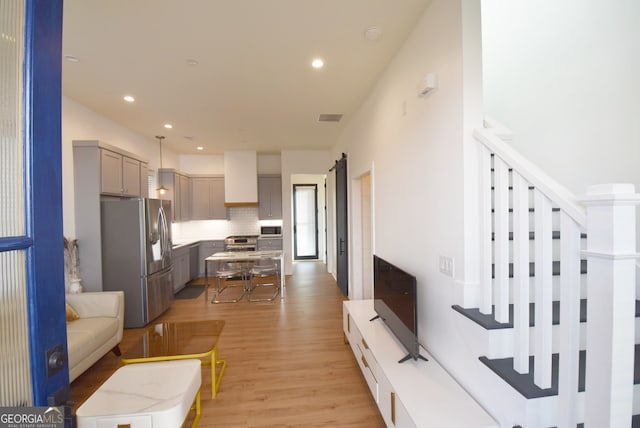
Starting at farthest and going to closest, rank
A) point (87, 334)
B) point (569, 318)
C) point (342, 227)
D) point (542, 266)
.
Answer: point (342, 227), point (87, 334), point (542, 266), point (569, 318)

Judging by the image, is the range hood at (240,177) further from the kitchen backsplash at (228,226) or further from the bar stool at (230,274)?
the bar stool at (230,274)

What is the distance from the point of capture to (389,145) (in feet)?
8.96

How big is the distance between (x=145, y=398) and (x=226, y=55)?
285 centimetres

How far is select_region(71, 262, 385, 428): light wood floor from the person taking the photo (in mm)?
2021

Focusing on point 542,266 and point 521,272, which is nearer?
point 542,266

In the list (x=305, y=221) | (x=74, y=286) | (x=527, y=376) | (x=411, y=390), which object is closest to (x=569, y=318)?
(x=527, y=376)

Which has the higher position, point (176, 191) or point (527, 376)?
point (176, 191)

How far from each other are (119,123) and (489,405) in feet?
19.1

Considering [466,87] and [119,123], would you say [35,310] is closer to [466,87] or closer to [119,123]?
[466,87]

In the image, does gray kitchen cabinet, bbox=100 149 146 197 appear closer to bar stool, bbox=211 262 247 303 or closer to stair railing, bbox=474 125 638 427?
bar stool, bbox=211 262 247 303

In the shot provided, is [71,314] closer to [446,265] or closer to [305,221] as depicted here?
[446,265]

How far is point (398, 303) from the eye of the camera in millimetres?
2104

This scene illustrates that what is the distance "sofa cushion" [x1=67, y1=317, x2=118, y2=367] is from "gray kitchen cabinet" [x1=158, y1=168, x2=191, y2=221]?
9.90ft

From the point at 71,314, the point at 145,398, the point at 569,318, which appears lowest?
the point at 145,398
